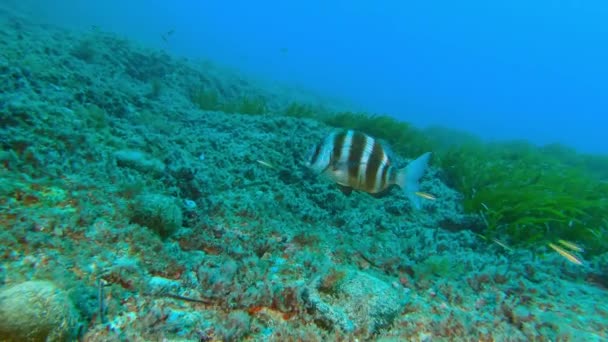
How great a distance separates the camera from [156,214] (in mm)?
3203

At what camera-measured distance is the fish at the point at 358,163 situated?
9.78ft

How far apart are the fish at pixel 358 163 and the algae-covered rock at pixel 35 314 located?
214 centimetres

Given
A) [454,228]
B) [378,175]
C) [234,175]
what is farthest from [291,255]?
[454,228]

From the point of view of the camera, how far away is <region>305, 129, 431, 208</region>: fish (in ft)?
9.78

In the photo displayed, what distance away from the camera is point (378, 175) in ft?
10.0

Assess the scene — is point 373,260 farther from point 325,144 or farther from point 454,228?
point 454,228

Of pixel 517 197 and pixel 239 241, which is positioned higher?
pixel 517 197

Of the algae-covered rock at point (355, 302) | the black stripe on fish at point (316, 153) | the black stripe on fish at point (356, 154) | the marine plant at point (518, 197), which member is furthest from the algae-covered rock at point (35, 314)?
the marine plant at point (518, 197)

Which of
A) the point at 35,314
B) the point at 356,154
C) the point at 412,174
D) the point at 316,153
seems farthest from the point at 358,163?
the point at 35,314

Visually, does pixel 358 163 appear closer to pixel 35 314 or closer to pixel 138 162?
pixel 35 314

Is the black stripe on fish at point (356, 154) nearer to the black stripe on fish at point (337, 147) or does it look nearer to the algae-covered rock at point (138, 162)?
the black stripe on fish at point (337, 147)

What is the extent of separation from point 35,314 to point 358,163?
2.55m

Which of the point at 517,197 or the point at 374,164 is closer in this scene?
the point at 374,164

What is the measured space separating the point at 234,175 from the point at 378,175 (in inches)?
101
